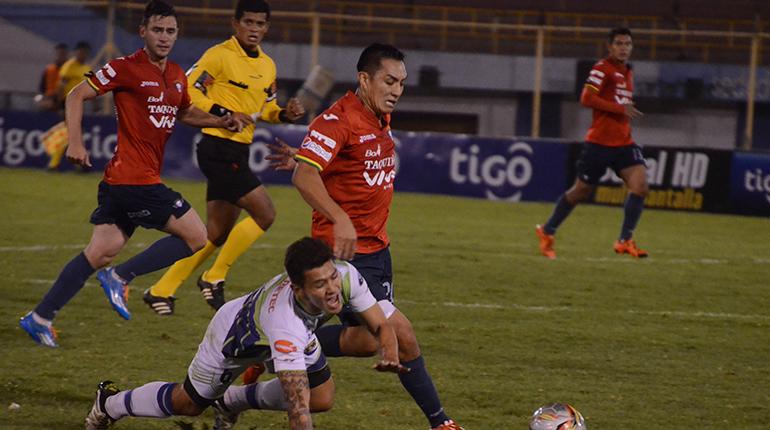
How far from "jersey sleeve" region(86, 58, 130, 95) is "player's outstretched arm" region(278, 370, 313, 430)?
3.35m

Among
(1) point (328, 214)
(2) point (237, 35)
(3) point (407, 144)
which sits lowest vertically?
(3) point (407, 144)

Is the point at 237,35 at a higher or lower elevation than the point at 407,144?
higher

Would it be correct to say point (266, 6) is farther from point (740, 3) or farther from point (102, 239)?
point (740, 3)

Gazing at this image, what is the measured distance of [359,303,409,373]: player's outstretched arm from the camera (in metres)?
4.98

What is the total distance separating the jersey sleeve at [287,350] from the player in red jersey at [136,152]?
10.0ft

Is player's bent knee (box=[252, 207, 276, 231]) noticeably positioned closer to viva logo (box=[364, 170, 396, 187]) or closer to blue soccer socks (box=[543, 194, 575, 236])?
viva logo (box=[364, 170, 396, 187])

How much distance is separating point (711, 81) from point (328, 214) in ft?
79.8

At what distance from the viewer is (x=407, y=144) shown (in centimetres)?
1973

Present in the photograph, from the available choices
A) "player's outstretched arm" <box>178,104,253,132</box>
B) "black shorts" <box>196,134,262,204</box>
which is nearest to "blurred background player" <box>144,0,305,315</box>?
"black shorts" <box>196,134,262,204</box>

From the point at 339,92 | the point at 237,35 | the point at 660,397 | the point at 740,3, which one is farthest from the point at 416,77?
the point at 660,397

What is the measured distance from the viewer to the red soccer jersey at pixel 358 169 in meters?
5.75

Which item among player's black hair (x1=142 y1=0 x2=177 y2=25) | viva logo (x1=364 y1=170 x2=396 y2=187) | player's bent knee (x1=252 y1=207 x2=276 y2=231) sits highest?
player's black hair (x1=142 y1=0 x2=177 y2=25)

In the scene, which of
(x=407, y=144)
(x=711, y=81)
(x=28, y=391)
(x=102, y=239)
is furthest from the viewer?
(x=711, y=81)

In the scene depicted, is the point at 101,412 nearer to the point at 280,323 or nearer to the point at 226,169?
the point at 280,323
